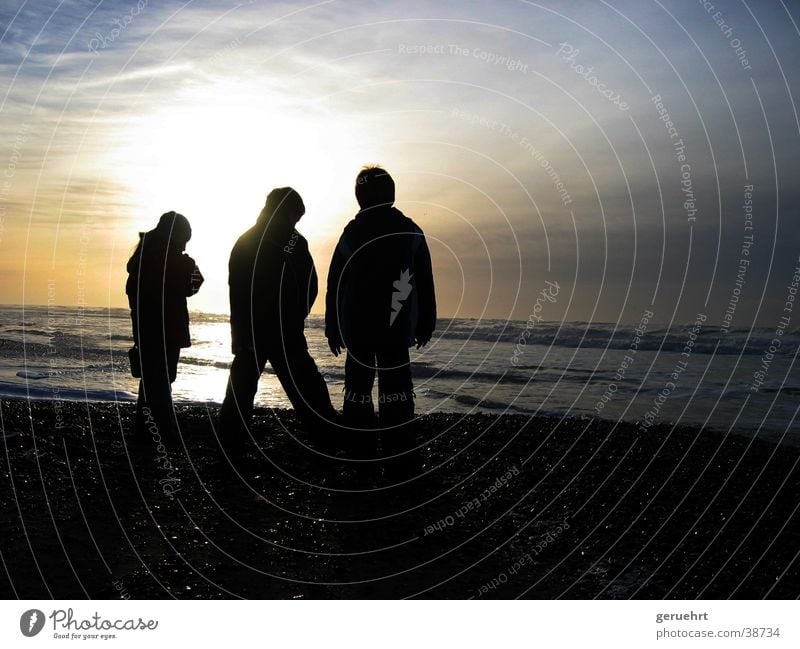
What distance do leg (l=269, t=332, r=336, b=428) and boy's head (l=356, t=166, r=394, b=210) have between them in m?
1.75

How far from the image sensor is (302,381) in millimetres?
7977

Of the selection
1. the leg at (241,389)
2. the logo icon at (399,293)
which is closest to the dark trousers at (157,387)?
the leg at (241,389)

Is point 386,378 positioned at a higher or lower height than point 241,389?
higher

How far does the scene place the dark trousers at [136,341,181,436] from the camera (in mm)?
8055

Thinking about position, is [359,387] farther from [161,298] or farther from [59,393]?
[59,393]

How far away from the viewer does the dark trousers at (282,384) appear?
24.9ft

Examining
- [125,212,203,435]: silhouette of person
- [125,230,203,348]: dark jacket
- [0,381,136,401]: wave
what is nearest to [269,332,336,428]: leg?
[125,230,203,348]: dark jacket

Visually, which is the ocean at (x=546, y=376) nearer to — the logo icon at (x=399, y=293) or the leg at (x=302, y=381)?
the leg at (x=302, y=381)

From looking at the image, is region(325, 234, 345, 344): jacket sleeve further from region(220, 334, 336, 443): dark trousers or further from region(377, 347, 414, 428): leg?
region(220, 334, 336, 443): dark trousers

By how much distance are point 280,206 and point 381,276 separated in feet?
4.69

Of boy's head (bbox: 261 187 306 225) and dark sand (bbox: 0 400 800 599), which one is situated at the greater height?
boy's head (bbox: 261 187 306 225)
